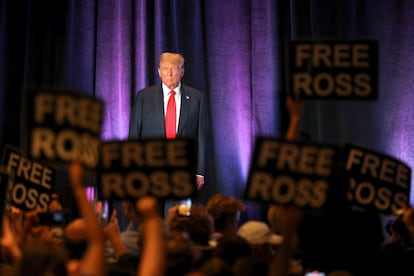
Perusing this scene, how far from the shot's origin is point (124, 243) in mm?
4625

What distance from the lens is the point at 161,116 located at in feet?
24.0

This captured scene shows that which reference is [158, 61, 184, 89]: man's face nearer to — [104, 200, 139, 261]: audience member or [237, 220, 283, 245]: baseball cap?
[104, 200, 139, 261]: audience member

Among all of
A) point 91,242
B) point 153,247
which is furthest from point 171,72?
point 153,247

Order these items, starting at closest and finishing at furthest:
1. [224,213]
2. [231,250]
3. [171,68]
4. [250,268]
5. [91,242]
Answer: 1. [91,242]
2. [250,268]
3. [231,250]
4. [224,213]
5. [171,68]

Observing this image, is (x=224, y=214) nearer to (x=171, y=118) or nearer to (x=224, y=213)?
(x=224, y=213)

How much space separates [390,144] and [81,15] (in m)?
2.96

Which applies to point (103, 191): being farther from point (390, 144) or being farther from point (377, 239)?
point (390, 144)

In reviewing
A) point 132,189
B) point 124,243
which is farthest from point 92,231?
point 124,243

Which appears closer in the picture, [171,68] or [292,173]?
[292,173]

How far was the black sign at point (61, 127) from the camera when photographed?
3.84 metres

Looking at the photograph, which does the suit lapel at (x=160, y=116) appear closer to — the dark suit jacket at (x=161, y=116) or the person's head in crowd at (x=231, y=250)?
the dark suit jacket at (x=161, y=116)

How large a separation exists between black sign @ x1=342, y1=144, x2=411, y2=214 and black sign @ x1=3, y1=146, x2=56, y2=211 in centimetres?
156

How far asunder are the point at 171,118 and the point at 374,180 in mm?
3194

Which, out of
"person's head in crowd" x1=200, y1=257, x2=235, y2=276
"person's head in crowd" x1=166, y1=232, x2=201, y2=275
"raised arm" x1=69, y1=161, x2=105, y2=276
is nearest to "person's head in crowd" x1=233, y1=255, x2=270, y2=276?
"person's head in crowd" x1=200, y1=257, x2=235, y2=276
